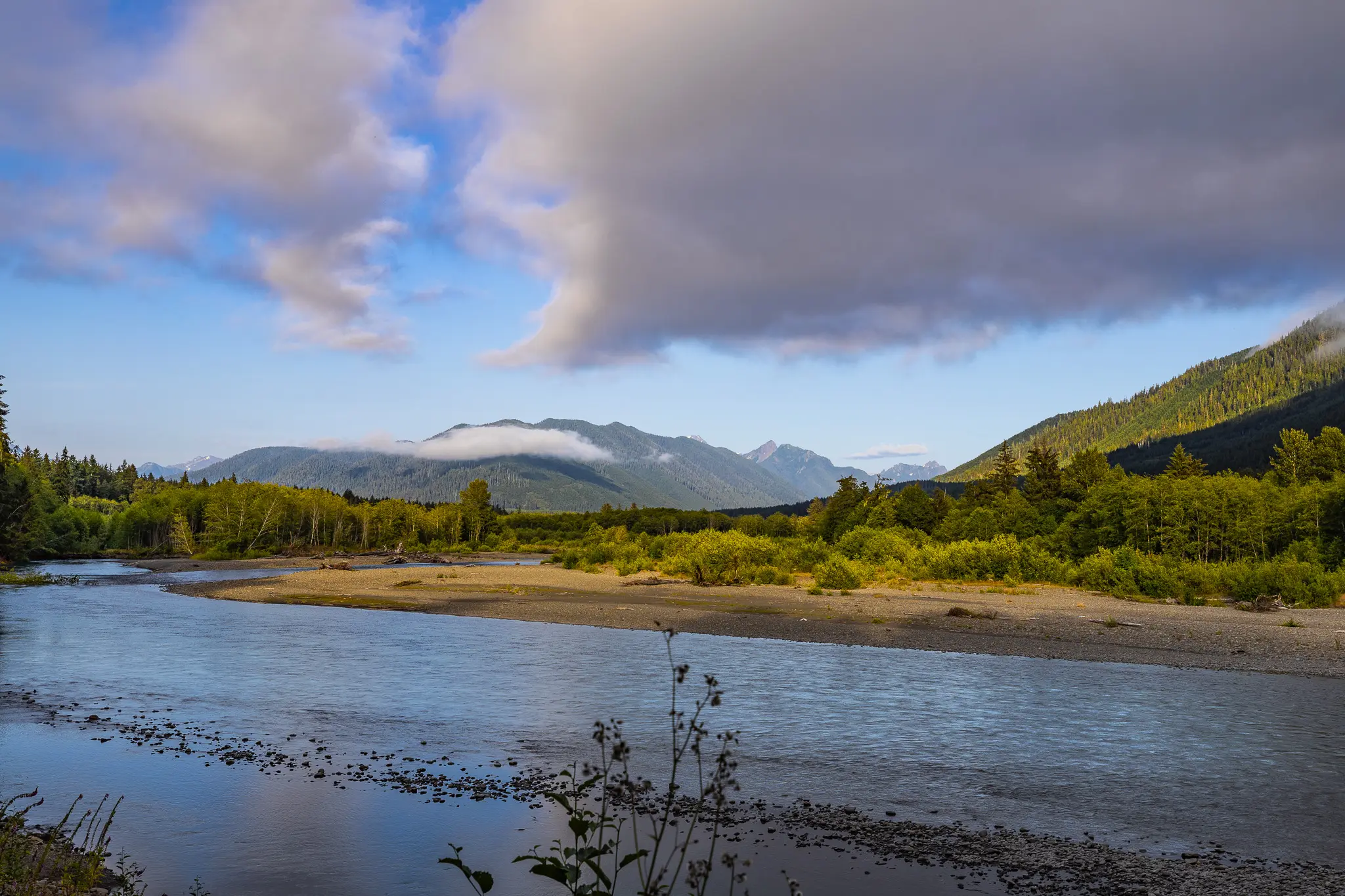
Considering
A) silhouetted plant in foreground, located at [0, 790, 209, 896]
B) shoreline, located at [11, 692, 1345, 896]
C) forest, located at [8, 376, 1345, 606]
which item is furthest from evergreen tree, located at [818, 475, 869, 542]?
silhouetted plant in foreground, located at [0, 790, 209, 896]

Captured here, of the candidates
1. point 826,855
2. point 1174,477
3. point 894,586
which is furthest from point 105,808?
point 1174,477

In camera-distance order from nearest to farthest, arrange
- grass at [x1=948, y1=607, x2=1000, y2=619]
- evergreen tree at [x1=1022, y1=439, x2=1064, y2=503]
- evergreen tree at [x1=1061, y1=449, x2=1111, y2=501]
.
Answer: grass at [x1=948, y1=607, x2=1000, y2=619] → evergreen tree at [x1=1061, y1=449, x2=1111, y2=501] → evergreen tree at [x1=1022, y1=439, x2=1064, y2=503]

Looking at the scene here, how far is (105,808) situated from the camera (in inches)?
591

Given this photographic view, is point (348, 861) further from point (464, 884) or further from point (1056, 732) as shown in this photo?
point (1056, 732)

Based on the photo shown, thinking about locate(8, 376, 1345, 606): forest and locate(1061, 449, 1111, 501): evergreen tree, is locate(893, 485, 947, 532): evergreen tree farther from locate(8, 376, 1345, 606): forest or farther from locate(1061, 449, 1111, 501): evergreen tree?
locate(1061, 449, 1111, 501): evergreen tree

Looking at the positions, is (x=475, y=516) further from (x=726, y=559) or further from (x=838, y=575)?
(x=838, y=575)

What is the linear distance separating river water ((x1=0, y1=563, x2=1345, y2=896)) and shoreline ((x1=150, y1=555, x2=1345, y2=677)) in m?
3.23

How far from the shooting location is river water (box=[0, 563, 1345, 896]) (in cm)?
1340

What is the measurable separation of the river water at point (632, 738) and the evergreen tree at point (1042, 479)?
171 ft

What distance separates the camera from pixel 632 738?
20.0 metres

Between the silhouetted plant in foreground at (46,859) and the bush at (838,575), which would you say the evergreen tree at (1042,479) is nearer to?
the bush at (838,575)

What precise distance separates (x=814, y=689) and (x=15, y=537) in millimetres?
101574

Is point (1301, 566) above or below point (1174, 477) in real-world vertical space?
below

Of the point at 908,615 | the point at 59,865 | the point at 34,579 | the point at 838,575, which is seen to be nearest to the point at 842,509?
the point at 838,575
